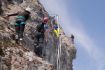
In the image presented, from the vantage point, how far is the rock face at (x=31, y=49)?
A: 25.9m

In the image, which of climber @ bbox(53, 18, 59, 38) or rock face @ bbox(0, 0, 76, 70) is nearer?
rock face @ bbox(0, 0, 76, 70)

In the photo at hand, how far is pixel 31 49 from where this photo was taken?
32062 mm

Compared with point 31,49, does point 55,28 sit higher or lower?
higher

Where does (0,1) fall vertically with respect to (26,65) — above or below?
above

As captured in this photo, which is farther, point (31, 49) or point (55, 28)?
point (55, 28)

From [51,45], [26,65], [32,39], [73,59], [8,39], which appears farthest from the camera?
[73,59]

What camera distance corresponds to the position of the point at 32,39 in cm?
3378

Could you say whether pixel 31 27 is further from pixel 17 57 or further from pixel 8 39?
pixel 17 57

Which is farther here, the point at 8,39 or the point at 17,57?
the point at 8,39

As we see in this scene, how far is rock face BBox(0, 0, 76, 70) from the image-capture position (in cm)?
2594

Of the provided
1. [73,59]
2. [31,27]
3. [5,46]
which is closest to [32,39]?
[31,27]

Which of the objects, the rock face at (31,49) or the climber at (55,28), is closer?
the rock face at (31,49)

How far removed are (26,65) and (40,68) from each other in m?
1.42

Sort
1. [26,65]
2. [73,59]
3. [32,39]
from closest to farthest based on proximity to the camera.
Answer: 1. [26,65]
2. [32,39]
3. [73,59]
